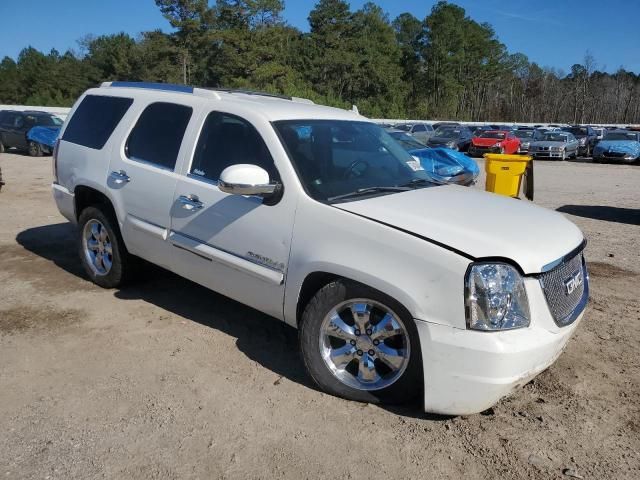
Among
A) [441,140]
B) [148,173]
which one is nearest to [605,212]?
[148,173]

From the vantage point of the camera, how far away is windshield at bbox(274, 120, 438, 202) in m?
3.57

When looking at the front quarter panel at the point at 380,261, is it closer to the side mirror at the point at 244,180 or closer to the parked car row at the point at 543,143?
the side mirror at the point at 244,180

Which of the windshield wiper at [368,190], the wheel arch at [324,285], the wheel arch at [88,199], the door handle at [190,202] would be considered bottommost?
the wheel arch at [324,285]

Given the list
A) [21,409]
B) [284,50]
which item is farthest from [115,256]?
[284,50]

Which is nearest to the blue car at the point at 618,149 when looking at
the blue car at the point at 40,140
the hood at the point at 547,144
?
the hood at the point at 547,144

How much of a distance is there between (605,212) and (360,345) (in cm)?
924

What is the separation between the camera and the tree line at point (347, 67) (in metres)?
58.1

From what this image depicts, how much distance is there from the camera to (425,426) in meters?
3.06

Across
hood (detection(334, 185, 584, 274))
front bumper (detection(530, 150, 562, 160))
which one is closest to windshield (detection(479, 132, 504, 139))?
front bumper (detection(530, 150, 562, 160))

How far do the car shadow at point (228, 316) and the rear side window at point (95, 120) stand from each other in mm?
1273

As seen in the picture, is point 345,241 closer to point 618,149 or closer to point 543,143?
point 618,149

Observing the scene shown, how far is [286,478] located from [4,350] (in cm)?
250

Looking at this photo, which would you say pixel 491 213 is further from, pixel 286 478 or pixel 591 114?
pixel 591 114

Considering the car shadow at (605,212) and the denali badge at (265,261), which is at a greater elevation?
the denali badge at (265,261)
